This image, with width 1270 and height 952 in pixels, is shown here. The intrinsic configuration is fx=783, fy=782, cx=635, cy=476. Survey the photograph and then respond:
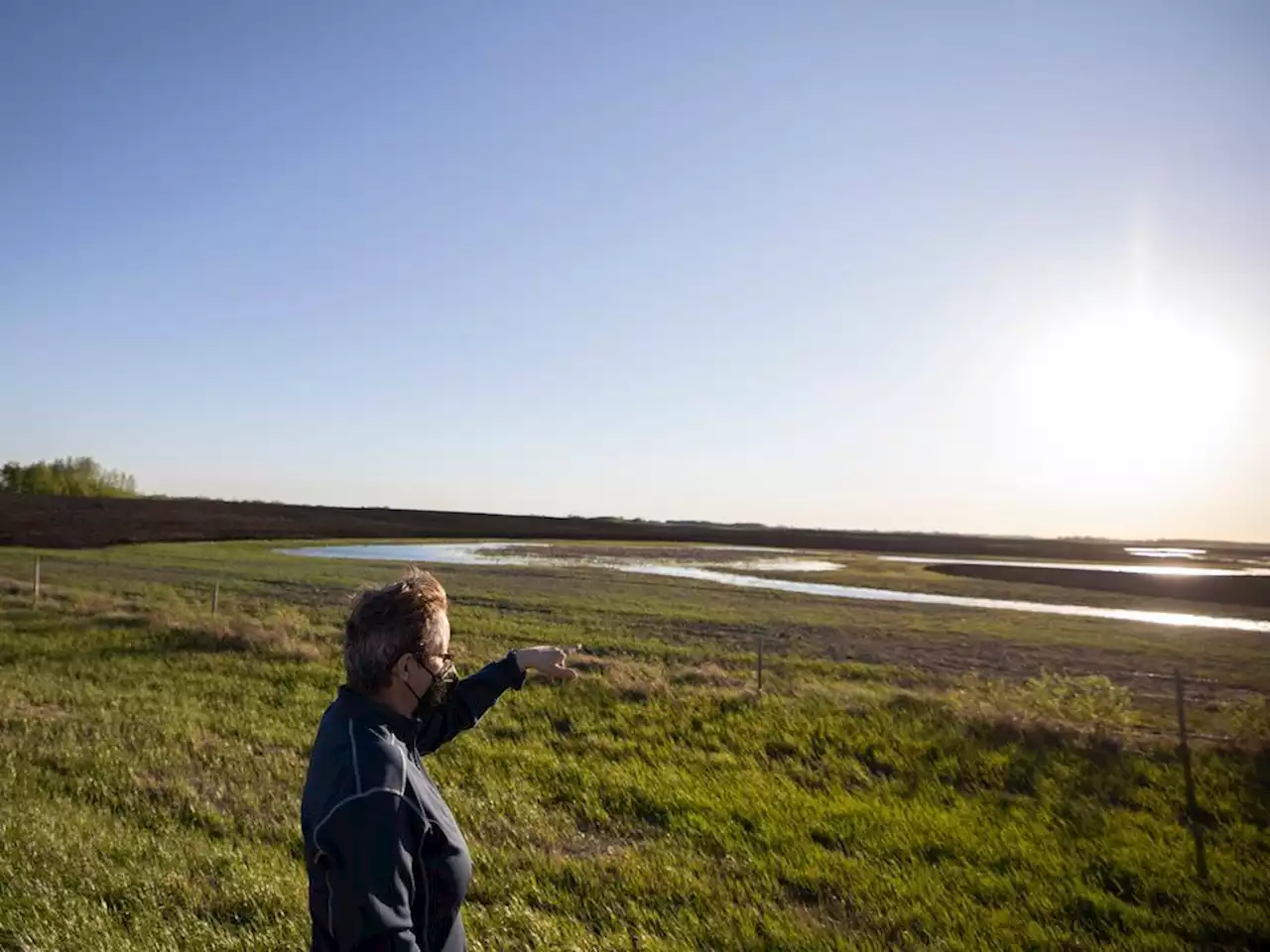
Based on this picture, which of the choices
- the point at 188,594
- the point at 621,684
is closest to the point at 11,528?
the point at 188,594

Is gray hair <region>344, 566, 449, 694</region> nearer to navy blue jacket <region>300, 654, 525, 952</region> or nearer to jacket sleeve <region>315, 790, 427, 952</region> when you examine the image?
navy blue jacket <region>300, 654, 525, 952</region>

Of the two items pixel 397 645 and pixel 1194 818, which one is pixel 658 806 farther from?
pixel 397 645

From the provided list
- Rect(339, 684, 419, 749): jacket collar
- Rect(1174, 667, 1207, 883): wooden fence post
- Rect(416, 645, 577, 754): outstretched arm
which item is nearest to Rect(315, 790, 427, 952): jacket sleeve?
Rect(339, 684, 419, 749): jacket collar

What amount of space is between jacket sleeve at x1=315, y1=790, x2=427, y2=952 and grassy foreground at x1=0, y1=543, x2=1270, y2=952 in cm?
366

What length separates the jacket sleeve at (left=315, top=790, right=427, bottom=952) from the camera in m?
1.97

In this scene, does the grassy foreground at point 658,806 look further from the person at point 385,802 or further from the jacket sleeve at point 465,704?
the person at point 385,802

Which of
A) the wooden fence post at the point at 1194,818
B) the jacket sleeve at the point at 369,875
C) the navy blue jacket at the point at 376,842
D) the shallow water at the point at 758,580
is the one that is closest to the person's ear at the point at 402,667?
the navy blue jacket at the point at 376,842

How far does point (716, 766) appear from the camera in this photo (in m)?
10.1

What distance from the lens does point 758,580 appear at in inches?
2167

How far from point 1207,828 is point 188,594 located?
32.1 metres

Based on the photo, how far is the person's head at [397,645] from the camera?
235 cm

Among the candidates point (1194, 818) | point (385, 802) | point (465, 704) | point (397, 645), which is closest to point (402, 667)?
point (397, 645)

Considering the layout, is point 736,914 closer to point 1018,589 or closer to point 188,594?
point 188,594

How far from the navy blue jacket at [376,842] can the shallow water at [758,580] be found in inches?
1288
